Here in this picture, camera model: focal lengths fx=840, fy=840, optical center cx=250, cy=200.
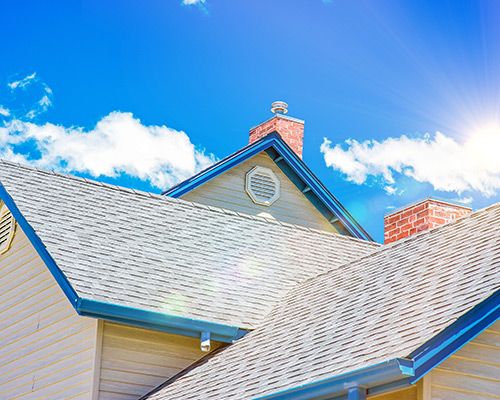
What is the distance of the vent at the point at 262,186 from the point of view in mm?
19734

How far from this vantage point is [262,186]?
19938mm

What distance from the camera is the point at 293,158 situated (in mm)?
20109

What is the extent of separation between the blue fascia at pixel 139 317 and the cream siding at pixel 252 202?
6.93 m

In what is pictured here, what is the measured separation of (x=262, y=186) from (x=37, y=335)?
7.85 m

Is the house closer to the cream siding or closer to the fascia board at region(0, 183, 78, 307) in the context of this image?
the fascia board at region(0, 183, 78, 307)

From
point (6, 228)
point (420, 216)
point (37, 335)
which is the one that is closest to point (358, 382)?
point (37, 335)

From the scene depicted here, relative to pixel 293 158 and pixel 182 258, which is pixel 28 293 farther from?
pixel 293 158

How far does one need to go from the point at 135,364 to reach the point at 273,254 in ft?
14.2

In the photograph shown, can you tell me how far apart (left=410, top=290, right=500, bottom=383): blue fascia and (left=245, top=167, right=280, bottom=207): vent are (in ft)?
38.9

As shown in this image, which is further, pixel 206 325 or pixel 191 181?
pixel 191 181

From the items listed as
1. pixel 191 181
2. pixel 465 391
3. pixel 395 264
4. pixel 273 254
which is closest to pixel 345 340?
pixel 465 391

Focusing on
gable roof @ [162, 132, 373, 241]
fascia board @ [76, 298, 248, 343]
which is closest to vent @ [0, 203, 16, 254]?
fascia board @ [76, 298, 248, 343]

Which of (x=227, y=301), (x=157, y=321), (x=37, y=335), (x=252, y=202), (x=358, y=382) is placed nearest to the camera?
(x=358, y=382)

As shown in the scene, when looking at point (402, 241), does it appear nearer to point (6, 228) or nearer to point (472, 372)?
point (472, 372)
